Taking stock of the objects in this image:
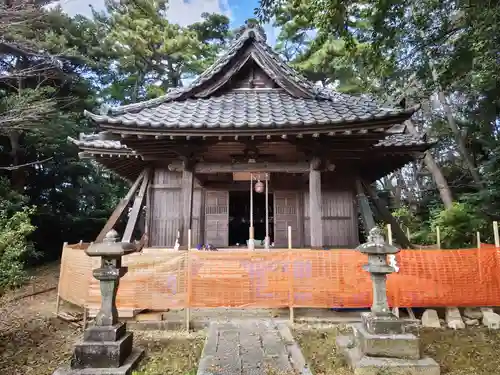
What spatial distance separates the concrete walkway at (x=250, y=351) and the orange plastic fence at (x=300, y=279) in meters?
0.41

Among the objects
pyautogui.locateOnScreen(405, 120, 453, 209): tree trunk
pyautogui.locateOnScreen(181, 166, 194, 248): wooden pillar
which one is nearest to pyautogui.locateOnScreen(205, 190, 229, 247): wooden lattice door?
pyautogui.locateOnScreen(181, 166, 194, 248): wooden pillar

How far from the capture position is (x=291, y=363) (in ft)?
13.6

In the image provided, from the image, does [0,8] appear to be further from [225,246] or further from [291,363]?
[291,363]

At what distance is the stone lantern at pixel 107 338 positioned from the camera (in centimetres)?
399

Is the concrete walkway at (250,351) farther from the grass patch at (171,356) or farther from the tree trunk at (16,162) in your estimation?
the tree trunk at (16,162)

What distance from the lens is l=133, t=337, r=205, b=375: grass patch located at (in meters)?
4.15

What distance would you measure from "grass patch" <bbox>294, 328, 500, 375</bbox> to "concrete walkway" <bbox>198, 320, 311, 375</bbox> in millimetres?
260

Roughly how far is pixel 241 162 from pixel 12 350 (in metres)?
5.39

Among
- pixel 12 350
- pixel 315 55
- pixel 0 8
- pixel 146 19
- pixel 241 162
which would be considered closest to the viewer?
pixel 12 350

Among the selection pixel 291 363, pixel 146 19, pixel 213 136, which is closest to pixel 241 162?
pixel 213 136

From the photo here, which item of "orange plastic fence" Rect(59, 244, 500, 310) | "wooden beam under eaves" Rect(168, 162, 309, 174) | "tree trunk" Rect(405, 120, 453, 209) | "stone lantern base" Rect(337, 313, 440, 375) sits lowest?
"stone lantern base" Rect(337, 313, 440, 375)

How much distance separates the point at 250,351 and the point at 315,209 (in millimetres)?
3245

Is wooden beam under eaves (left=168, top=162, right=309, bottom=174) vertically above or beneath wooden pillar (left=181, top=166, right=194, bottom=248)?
above

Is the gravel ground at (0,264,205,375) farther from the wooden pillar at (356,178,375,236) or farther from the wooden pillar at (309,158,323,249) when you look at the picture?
the wooden pillar at (356,178,375,236)
